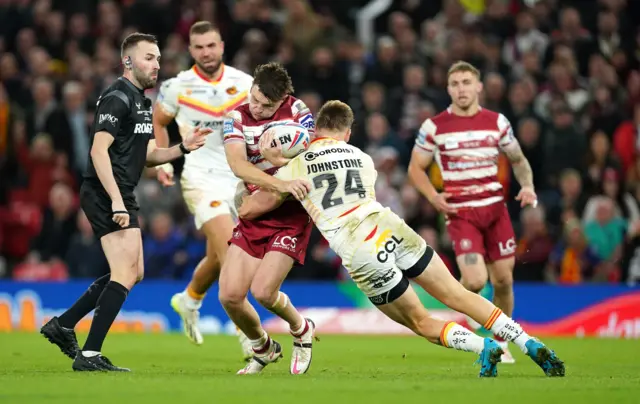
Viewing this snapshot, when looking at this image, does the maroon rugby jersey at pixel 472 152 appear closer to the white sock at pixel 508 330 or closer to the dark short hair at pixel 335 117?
the dark short hair at pixel 335 117

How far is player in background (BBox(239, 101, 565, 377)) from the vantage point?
880 cm

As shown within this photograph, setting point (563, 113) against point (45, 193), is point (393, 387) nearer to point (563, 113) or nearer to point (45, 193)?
point (563, 113)

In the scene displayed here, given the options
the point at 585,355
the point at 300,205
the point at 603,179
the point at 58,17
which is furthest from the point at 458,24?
the point at 300,205

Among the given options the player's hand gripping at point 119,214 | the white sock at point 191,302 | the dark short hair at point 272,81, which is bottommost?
the white sock at point 191,302

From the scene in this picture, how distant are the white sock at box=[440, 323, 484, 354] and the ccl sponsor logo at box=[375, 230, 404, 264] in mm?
695

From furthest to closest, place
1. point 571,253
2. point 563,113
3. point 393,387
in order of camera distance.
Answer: point 563,113
point 571,253
point 393,387

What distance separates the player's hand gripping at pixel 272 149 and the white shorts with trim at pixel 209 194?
2436mm

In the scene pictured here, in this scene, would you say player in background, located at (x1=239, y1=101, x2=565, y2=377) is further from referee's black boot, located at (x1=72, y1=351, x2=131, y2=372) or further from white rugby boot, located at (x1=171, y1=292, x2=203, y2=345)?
white rugby boot, located at (x1=171, y1=292, x2=203, y2=345)

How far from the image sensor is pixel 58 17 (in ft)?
68.1

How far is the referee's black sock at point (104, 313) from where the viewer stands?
367 inches

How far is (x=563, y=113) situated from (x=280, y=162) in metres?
9.28

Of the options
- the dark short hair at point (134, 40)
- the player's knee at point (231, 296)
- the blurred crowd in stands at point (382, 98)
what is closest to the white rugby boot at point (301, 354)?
the player's knee at point (231, 296)

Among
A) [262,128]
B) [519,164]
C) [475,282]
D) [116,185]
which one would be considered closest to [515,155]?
[519,164]

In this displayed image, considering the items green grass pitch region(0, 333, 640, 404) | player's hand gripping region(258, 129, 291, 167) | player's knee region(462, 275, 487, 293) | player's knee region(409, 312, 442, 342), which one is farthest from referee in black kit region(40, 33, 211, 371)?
player's knee region(462, 275, 487, 293)
